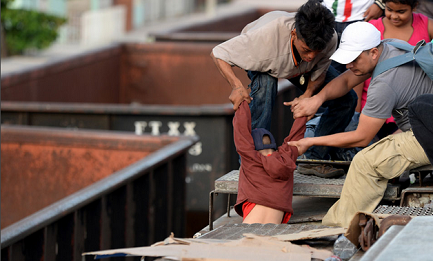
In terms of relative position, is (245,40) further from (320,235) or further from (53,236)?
(53,236)

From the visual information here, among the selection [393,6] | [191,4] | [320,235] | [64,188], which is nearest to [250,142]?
[320,235]

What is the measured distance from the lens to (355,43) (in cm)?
427

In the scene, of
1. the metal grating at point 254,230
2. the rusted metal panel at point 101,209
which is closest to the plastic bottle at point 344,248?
the metal grating at point 254,230

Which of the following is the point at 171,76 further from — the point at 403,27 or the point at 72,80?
the point at 403,27

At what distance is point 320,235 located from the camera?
3559 mm

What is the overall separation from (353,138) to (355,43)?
0.58 meters

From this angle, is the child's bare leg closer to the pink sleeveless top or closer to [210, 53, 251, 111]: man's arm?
[210, 53, 251, 111]: man's arm

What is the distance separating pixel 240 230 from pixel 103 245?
239 cm

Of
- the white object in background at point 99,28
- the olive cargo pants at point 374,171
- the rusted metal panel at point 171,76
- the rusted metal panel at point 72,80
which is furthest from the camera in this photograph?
the white object in background at point 99,28

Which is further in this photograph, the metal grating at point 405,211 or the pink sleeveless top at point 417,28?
the pink sleeveless top at point 417,28

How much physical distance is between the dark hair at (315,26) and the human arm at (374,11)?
1.58 m

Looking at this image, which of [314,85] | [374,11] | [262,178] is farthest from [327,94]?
[374,11]

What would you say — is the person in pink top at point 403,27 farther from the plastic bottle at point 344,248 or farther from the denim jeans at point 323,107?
the plastic bottle at point 344,248

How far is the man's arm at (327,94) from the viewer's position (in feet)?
15.0
